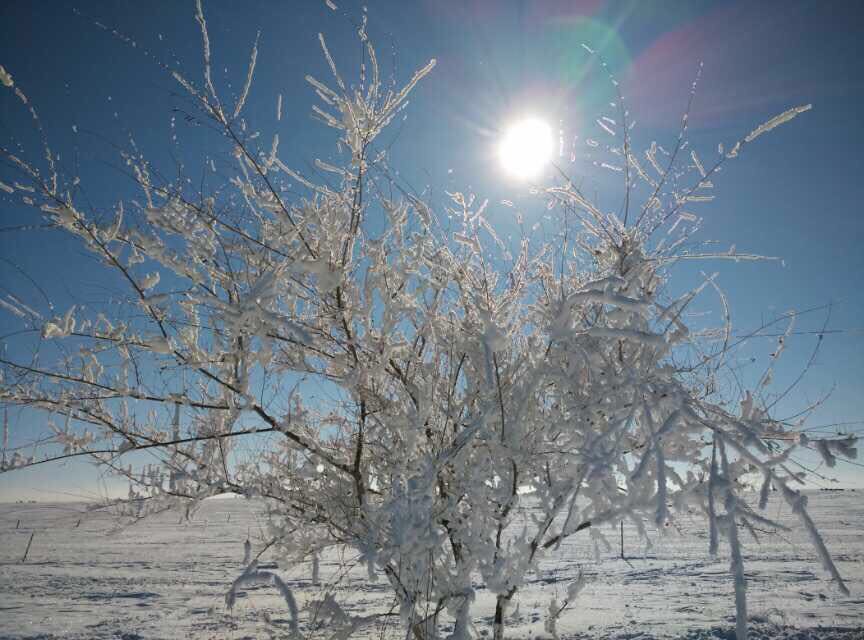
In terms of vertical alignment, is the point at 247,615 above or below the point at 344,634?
below

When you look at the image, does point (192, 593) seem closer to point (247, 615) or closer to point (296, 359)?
point (247, 615)

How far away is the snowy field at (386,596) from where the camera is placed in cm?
627

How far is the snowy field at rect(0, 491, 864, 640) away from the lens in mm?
6266

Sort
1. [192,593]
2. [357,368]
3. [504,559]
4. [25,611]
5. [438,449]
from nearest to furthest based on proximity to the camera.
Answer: [504,559] → [357,368] → [438,449] → [25,611] → [192,593]

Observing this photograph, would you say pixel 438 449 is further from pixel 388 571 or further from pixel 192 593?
pixel 192 593

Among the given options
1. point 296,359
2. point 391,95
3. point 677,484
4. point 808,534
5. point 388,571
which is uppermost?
point 391,95

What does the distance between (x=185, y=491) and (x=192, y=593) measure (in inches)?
382

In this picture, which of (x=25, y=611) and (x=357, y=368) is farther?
(x=25, y=611)

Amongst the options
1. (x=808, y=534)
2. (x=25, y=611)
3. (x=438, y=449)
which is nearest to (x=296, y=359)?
(x=438, y=449)

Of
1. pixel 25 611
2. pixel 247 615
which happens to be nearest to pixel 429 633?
pixel 247 615

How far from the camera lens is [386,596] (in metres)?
10.1

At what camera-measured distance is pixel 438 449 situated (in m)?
2.58

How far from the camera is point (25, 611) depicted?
8.88m

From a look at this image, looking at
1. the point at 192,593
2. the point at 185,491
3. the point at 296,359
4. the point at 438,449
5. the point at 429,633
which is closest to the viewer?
the point at 438,449
